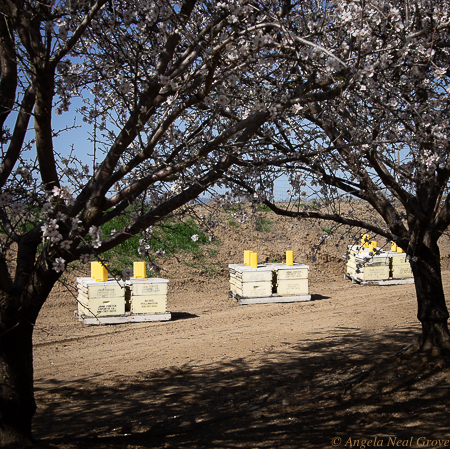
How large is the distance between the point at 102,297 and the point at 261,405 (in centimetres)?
596

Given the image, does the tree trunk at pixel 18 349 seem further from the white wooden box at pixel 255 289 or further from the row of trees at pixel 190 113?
the white wooden box at pixel 255 289

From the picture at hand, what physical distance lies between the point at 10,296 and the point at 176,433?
207cm

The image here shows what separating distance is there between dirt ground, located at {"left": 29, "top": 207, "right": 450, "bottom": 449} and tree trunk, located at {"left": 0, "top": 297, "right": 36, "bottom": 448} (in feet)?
1.13

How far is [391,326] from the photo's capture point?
28.8 feet

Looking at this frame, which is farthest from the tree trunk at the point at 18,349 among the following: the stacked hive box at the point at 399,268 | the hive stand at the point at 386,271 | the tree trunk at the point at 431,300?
the stacked hive box at the point at 399,268

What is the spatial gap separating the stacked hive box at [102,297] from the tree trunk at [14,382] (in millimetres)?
6080

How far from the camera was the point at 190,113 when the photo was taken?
5586mm

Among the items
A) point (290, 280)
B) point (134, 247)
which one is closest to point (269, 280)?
point (290, 280)

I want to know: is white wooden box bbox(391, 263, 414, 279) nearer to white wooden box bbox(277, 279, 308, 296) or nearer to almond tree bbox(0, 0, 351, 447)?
white wooden box bbox(277, 279, 308, 296)

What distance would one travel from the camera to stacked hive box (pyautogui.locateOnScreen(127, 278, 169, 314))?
1013cm

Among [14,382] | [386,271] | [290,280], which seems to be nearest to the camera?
[14,382]

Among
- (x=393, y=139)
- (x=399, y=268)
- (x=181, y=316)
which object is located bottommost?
(x=181, y=316)

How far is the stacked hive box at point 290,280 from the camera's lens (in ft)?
40.7

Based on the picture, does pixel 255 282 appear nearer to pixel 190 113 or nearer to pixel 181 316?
pixel 181 316
